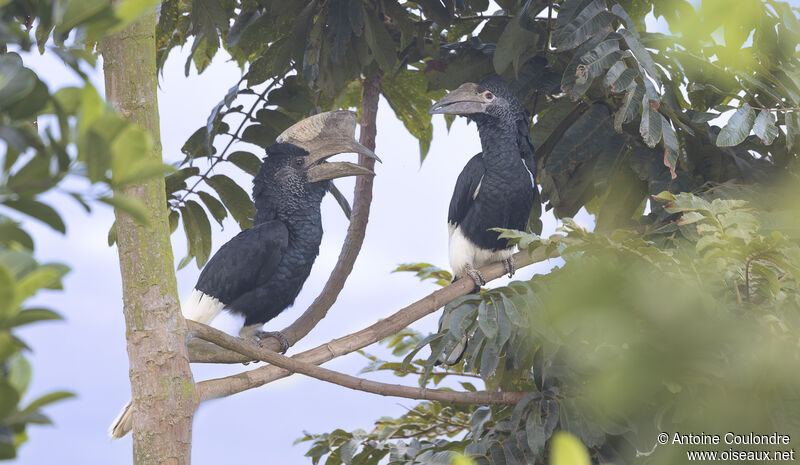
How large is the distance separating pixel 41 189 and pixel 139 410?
1.34 meters

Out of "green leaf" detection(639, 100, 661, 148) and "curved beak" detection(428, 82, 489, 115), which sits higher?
Answer: "curved beak" detection(428, 82, 489, 115)

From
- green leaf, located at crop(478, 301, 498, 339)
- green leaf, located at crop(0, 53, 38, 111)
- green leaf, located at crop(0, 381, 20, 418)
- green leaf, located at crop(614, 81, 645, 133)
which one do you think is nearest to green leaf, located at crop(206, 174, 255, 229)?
green leaf, located at crop(478, 301, 498, 339)

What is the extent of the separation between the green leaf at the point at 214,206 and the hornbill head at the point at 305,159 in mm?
294

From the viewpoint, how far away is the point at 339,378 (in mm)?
1921

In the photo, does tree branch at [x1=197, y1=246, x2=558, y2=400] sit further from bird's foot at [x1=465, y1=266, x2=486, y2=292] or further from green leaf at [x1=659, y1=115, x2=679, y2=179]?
green leaf at [x1=659, y1=115, x2=679, y2=179]

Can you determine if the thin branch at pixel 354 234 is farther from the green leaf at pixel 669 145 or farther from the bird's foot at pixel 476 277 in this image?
the green leaf at pixel 669 145

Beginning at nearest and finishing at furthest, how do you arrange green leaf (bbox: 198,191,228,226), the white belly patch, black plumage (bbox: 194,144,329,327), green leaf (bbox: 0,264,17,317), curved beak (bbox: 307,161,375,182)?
1. green leaf (bbox: 0,264,17,317)
2. black plumage (bbox: 194,144,329,327)
3. curved beak (bbox: 307,161,375,182)
4. the white belly patch
5. green leaf (bbox: 198,191,228,226)

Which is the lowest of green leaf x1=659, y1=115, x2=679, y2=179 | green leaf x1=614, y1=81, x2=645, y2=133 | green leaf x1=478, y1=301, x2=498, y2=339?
green leaf x1=478, y1=301, x2=498, y2=339

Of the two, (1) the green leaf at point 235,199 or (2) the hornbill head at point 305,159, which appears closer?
(2) the hornbill head at point 305,159

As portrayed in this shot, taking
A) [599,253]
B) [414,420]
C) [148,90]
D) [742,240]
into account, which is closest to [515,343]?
[599,253]

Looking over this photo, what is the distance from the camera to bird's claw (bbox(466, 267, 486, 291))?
251 cm

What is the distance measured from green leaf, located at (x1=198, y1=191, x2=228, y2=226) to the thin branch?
1.54 feet

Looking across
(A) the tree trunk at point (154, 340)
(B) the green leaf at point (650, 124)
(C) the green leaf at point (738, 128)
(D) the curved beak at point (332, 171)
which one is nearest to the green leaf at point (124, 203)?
(A) the tree trunk at point (154, 340)

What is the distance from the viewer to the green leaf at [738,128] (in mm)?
1940
